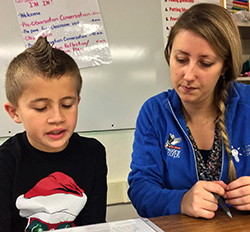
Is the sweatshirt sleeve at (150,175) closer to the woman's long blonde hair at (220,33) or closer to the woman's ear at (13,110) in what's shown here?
the woman's long blonde hair at (220,33)

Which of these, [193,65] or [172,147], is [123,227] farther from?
[193,65]

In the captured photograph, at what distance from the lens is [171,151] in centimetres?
81

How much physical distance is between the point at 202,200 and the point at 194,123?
347 mm

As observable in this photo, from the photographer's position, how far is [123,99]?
64.2 inches

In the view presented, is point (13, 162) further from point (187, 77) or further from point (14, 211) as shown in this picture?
point (187, 77)

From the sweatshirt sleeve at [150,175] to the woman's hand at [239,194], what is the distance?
0.39 feet

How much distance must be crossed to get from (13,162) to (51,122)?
0.19 metres

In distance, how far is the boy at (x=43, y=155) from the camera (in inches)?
26.5

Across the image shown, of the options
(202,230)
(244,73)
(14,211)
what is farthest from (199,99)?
(244,73)

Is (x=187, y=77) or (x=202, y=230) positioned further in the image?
(x=187, y=77)

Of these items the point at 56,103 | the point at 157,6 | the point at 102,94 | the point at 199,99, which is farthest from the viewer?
the point at 157,6

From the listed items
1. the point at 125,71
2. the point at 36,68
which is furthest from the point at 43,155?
the point at 125,71

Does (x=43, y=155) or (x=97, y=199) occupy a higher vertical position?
(x=43, y=155)

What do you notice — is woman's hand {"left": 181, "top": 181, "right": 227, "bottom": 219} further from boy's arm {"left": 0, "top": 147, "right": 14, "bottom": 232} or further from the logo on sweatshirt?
boy's arm {"left": 0, "top": 147, "right": 14, "bottom": 232}
